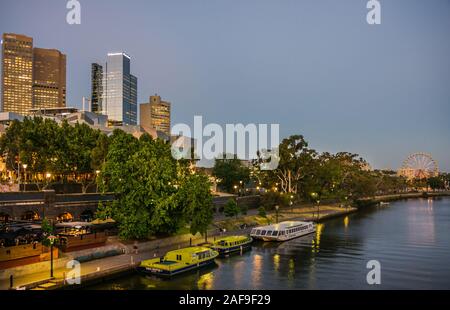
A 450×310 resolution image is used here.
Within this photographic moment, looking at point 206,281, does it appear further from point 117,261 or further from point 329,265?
point 329,265

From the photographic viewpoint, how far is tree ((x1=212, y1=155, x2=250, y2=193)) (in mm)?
126938

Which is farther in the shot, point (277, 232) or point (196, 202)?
point (277, 232)

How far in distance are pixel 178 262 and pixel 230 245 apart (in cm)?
1366

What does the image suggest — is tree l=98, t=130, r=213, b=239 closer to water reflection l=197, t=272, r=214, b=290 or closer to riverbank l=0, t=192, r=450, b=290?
riverbank l=0, t=192, r=450, b=290

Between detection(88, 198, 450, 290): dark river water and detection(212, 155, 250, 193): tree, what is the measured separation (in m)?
45.9

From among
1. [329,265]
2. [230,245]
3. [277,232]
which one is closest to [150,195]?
[230,245]

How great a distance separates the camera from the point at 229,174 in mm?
126750

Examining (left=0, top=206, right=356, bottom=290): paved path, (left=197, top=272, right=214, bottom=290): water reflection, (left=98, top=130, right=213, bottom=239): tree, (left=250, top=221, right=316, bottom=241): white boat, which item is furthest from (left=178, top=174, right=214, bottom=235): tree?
(left=250, top=221, right=316, bottom=241): white boat

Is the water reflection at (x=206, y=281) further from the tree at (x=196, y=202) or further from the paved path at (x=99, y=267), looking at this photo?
the tree at (x=196, y=202)
